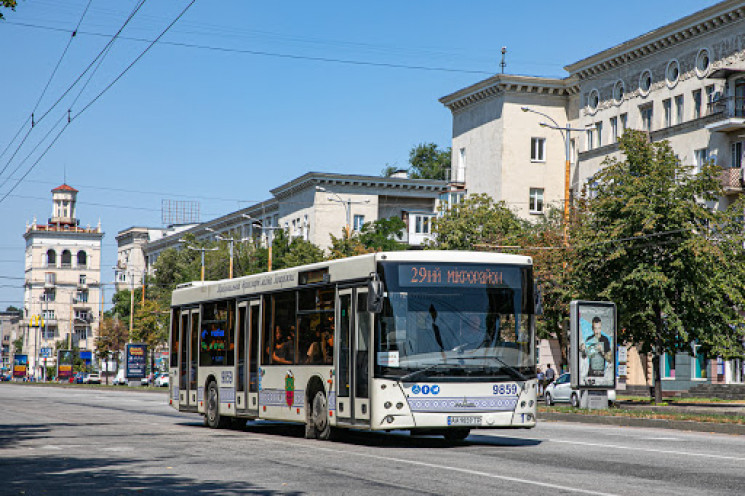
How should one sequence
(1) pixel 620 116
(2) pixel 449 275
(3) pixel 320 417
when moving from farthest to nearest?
(1) pixel 620 116 < (3) pixel 320 417 < (2) pixel 449 275

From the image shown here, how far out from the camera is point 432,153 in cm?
11769

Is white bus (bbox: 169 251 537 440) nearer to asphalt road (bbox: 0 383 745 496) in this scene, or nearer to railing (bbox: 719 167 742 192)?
asphalt road (bbox: 0 383 745 496)

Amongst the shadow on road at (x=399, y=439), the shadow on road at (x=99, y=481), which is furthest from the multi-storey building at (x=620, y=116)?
the shadow on road at (x=99, y=481)

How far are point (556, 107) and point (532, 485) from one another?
67.7m

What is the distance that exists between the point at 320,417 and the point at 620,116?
5072 cm

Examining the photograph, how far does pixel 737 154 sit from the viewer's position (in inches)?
2229

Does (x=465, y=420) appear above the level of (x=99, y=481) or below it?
above

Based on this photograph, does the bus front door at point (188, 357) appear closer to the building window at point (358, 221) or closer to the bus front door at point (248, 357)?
the bus front door at point (248, 357)

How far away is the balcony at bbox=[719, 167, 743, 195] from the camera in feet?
180

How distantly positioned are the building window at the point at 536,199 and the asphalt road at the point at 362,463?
54861 millimetres

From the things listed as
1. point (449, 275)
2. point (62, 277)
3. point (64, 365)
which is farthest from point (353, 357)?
point (62, 277)

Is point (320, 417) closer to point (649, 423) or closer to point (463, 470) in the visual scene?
point (463, 470)

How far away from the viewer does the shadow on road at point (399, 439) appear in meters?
18.2

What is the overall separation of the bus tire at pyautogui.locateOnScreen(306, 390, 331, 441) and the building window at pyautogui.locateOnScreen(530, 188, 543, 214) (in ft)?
193
